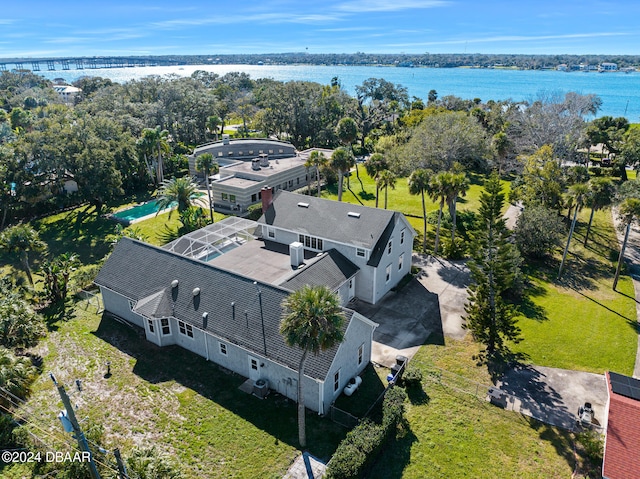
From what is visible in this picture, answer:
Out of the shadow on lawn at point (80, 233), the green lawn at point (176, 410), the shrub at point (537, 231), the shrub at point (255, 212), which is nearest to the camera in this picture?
the green lawn at point (176, 410)

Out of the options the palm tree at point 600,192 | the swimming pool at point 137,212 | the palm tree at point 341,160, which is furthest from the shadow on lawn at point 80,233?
the palm tree at point 600,192

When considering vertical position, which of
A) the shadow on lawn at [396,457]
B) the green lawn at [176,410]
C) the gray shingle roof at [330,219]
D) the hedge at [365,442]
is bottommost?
the shadow on lawn at [396,457]

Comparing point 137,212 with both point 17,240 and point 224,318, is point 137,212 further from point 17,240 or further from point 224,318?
point 224,318

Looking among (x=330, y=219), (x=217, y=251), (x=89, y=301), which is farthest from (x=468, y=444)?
(x=89, y=301)

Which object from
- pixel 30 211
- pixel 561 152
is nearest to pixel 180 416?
pixel 30 211

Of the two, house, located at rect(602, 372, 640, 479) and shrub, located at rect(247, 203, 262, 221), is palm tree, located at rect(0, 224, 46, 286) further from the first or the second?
house, located at rect(602, 372, 640, 479)

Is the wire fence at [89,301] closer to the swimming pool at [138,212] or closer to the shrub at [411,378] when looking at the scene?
the swimming pool at [138,212]

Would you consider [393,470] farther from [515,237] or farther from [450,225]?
[450,225]
